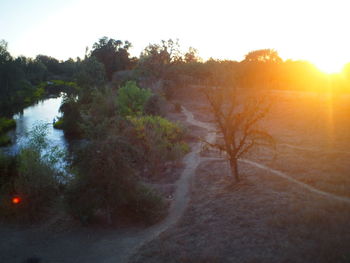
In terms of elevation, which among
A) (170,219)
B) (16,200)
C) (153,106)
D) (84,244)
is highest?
(153,106)

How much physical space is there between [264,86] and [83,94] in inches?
1020

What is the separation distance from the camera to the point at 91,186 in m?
13.2

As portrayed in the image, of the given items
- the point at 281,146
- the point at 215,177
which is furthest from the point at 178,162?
the point at 281,146

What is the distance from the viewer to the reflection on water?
32.7 m

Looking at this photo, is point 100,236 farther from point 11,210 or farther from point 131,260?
point 11,210

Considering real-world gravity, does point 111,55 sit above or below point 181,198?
above

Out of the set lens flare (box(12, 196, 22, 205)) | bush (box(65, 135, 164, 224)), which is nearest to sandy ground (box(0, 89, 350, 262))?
bush (box(65, 135, 164, 224))

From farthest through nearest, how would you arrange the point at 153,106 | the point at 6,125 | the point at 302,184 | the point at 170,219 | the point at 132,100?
1. the point at 6,125
2. the point at 132,100
3. the point at 153,106
4. the point at 302,184
5. the point at 170,219

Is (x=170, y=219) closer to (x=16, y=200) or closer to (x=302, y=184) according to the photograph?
(x=302, y=184)

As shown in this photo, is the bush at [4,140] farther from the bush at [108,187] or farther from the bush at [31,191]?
the bush at [108,187]

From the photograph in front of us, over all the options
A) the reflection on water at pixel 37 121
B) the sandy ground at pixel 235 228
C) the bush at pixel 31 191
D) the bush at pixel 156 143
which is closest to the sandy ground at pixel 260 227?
the sandy ground at pixel 235 228

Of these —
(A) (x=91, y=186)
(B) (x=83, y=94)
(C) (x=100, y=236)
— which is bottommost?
(C) (x=100, y=236)

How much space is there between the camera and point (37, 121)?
42.7 m

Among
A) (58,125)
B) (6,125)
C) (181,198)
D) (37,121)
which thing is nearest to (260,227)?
(181,198)
